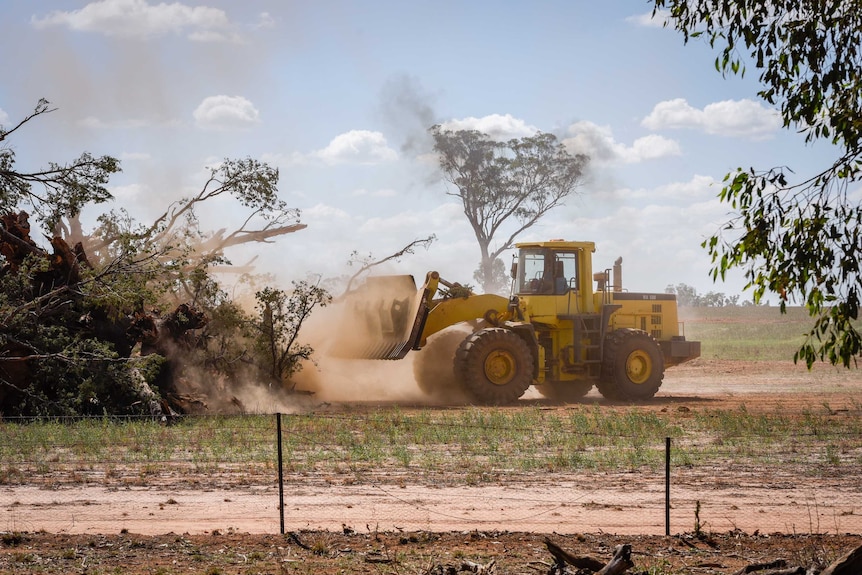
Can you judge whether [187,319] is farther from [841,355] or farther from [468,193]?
[468,193]

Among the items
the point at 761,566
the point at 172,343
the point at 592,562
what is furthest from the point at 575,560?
the point at 172,343

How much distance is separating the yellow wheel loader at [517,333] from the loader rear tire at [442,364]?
2cm

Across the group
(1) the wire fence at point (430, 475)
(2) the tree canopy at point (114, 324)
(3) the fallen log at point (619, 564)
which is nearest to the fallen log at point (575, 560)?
(3) the fallen log at point (619, 564)

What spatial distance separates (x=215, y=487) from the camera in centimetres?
1293

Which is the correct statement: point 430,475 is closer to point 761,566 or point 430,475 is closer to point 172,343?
point 761,566

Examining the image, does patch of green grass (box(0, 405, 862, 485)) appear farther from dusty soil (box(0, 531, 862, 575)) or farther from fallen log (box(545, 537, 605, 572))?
fallen log (box(545, 537, 605, 572))

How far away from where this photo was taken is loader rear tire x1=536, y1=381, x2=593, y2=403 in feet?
87.9

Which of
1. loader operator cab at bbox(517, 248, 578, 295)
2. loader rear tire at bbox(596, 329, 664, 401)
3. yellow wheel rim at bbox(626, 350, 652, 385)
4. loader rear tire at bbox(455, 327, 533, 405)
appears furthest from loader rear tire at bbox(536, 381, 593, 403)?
loader operator cab at bbox(517, 248, 578, 295)

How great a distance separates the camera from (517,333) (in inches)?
957

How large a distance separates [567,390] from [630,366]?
2.16 metres

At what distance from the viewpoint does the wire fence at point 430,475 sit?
434 inches

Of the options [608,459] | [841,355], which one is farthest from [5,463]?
[841,355]

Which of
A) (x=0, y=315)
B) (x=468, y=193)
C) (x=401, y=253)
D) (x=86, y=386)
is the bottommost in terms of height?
(x=86, y=386)

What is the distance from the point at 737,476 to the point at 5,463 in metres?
10.3
